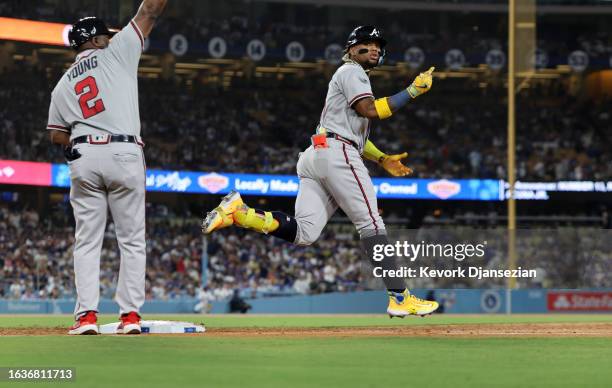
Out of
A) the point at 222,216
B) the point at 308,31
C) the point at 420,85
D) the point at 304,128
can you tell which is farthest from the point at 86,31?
the point at 308,31

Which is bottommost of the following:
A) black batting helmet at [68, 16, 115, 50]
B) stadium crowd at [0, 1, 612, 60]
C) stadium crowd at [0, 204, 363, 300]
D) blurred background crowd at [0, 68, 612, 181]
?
stadium crowd at [0, 204, 363, 300]

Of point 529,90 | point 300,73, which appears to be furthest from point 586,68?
point 300,73

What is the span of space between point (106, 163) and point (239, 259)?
68.2ft

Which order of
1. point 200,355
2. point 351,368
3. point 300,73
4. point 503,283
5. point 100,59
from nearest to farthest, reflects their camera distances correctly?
point 351,368
point 200,355
point 100,59
point 503,283
point 300,73

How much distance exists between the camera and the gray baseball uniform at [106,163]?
6559mm

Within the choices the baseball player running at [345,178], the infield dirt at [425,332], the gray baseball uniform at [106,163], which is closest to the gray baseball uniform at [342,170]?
the baseball player running at [345,178]

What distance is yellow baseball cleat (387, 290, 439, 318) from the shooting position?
7.62m

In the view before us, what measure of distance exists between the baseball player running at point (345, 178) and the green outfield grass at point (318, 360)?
1.38 meters

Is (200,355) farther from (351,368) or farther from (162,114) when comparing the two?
(162,114)

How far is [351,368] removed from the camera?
14.2 ft

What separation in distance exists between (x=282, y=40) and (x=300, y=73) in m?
2.99

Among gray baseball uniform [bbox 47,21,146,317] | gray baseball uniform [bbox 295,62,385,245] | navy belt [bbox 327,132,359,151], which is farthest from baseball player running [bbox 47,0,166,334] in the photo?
navy belt [bbox 327,132,359,151]

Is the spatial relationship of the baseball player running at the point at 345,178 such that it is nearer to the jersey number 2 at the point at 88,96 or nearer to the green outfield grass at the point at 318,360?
the jersey number 2 at the point at 88,96

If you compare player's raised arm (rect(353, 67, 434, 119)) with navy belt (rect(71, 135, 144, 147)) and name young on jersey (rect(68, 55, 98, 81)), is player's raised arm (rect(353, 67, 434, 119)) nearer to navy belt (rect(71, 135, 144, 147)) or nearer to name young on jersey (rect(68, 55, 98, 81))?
navy belt (rect(71, 135, 144, 147))
